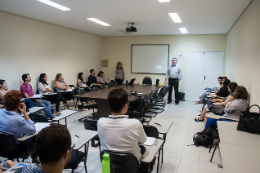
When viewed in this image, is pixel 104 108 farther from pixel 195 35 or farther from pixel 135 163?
pixel 195 35

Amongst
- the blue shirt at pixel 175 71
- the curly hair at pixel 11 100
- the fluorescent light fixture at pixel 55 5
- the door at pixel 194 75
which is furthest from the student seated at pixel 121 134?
the door at pixel 194 75

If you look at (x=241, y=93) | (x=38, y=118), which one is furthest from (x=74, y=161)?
(x=241, y=93)

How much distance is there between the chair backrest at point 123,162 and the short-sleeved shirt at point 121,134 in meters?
0.06

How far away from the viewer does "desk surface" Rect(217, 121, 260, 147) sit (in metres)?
2.29

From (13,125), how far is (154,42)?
7.84 meters

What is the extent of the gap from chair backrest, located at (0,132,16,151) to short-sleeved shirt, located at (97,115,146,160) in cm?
126

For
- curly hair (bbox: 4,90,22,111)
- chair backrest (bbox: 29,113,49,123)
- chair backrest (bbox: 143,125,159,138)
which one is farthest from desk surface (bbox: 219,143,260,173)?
chair backrest (bbox: 29,113,49,123)

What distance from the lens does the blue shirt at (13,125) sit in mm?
2459

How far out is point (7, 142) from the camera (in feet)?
7.88

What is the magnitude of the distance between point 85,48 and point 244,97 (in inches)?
274

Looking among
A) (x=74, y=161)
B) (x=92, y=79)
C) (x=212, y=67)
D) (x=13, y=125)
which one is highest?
(x=212, y=67)

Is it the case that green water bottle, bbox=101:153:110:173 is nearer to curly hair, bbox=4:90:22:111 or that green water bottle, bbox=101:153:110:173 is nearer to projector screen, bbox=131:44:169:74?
curly hair, bbox=4:90:22:111

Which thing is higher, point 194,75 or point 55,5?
point 55,5

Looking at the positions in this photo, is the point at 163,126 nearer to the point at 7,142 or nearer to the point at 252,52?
the point at 7,142
